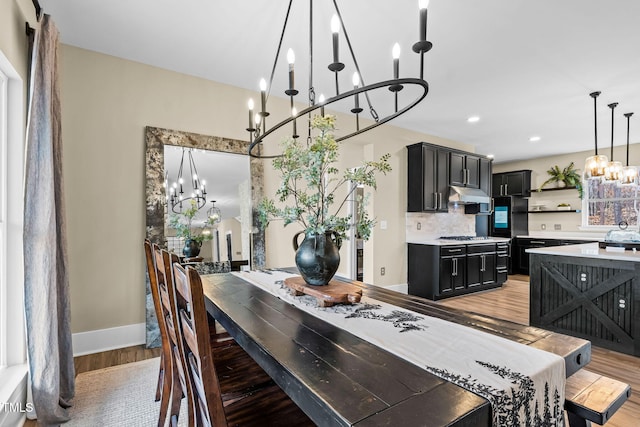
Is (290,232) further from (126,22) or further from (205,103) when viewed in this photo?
(126,22)

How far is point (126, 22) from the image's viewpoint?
2365mm

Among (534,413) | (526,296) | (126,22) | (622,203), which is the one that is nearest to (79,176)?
(126,22)

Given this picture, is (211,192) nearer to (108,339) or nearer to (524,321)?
(108,339)

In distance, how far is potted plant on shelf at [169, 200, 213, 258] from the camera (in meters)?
3.13

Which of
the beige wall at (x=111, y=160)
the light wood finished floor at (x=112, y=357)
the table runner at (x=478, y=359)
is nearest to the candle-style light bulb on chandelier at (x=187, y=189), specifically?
the beige wall at (x=111, y=160)

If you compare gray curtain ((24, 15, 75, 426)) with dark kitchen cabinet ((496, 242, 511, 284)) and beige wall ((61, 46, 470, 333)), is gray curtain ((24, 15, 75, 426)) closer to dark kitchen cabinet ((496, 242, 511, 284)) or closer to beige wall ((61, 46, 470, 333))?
beige wall ((61, 46, 470, 333))

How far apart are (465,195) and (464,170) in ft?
1.74

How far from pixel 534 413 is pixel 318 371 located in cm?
57

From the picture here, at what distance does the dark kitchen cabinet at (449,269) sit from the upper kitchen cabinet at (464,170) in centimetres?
112

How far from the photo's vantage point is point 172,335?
1362 millimetres

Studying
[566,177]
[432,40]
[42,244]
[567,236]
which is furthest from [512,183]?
[42,244]

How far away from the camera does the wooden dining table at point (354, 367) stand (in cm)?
68

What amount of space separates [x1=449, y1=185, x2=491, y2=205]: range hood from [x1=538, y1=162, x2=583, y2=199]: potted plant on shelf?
8.44ft

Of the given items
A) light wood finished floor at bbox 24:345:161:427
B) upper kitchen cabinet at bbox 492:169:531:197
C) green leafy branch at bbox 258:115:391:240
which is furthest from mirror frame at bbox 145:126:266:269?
upper kitchen cabinet at bbox 492:169:531:197
